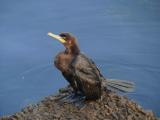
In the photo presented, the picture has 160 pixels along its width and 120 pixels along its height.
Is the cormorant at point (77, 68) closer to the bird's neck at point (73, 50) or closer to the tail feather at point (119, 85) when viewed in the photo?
the bird's neck at point (73, 50)

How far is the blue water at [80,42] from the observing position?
11.6ft

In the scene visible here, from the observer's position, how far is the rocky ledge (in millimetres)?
2664

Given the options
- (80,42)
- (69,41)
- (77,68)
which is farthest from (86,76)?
(80,42)

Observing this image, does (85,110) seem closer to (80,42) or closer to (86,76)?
(86,76)

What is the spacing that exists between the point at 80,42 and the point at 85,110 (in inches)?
51.5

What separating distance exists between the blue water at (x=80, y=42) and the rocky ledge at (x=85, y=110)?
583 millimetres

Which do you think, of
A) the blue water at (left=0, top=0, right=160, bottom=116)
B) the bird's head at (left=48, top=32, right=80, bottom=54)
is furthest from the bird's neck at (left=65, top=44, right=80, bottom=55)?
the blue water at (left=0, top=0, right=160, bottom=116)

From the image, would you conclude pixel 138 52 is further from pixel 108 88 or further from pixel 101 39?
pixel 108 88

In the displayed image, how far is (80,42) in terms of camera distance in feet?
12.9

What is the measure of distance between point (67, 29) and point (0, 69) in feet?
2.27

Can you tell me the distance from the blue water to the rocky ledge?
583 mm

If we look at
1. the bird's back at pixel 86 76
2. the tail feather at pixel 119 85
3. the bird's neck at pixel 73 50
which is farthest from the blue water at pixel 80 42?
the bird's neck at pixel 73 50

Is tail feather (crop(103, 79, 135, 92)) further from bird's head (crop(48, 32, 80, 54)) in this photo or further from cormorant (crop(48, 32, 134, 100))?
bird's head (crop(48, 32, 80, 54))

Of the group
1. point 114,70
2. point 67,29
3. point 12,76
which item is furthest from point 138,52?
point 12,76
